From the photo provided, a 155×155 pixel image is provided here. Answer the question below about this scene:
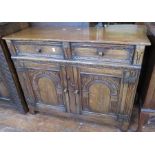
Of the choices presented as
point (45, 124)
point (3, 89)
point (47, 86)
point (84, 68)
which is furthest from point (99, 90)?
point (3, 89)

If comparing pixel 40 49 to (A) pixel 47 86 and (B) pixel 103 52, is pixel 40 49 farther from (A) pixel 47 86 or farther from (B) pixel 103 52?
(B) pixel 103 52

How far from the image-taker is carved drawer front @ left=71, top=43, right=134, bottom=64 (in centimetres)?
107

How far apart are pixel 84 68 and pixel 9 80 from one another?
2.57ft

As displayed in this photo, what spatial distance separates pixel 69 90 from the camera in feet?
4.58

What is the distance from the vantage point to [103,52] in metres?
1.11

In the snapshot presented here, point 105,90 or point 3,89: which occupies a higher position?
point 105,90

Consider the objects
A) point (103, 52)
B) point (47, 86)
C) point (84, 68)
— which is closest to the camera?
point (103, 52)

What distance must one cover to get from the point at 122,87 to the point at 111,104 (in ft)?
0.70

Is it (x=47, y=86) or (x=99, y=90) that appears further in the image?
(x=47, y=86)

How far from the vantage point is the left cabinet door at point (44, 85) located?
1339 millimetres

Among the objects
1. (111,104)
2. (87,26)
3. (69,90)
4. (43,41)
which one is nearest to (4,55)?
(43,41)

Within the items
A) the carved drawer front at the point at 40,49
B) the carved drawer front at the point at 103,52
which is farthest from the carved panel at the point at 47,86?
the carved drawer front at the point at 103,52

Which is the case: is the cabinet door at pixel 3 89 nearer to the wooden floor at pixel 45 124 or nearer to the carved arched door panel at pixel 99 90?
the wooden floor at pixel 45 124
